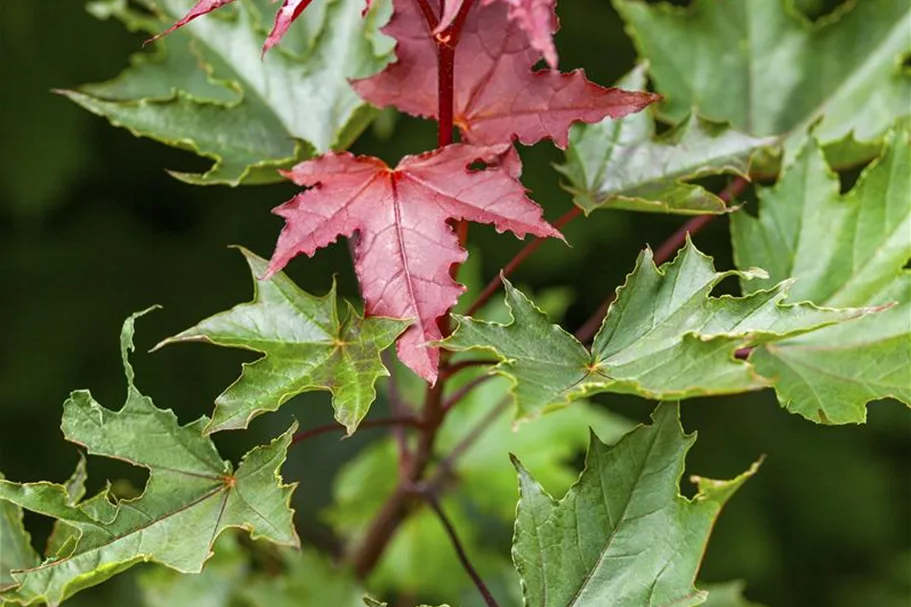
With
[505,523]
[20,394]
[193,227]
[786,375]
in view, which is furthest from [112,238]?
[786,375]

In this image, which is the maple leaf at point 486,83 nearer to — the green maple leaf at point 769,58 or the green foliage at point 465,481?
the green maple leaf at point 769,58

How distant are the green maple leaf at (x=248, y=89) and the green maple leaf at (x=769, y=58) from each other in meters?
0.39

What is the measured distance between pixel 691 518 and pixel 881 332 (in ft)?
1.05

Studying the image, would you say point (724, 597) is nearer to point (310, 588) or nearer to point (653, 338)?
point (310, 588)

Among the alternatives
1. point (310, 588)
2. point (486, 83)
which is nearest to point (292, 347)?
point (486, 83)

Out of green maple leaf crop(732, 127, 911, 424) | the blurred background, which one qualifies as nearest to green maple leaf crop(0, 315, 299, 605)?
green maple leaf crop(732, 127, 911, 424)

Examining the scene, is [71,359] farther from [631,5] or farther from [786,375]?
[786,375]

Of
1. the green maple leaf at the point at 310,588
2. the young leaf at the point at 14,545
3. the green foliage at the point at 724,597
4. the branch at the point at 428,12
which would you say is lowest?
the green foliage at the point at 724,597

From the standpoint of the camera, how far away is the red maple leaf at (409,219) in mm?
889

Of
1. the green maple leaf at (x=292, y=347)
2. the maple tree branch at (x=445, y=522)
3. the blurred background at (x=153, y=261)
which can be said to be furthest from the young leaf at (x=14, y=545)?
the blurred background at (x=153, y=261)

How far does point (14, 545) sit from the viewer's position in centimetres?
109

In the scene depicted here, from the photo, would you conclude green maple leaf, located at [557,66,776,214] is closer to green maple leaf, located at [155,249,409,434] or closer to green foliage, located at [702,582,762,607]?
green maple leaf, located at [155,249,409,434]

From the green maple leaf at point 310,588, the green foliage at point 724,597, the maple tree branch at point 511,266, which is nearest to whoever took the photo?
the maple tree branch at point 511,266

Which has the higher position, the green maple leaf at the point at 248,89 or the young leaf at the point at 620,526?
the green maple leaf at the point at 248,89
